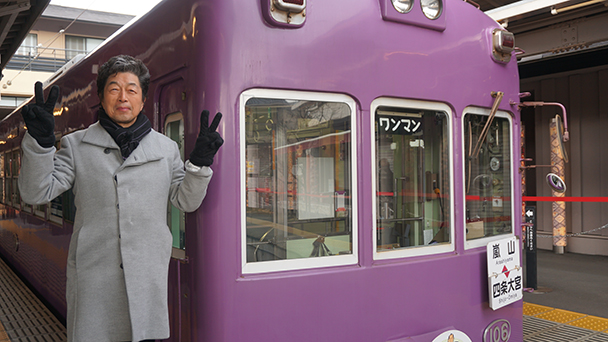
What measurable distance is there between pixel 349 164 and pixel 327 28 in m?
0.68

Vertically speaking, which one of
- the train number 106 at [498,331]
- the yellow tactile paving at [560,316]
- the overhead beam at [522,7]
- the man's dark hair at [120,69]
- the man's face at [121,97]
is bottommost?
the yellow tactile paving at [560,316]

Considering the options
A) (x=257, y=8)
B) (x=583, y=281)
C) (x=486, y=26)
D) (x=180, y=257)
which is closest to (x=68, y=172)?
(x=180, y=257)

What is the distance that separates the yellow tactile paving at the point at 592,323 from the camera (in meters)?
4.86

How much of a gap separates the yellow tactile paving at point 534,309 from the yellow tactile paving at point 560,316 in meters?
0.07

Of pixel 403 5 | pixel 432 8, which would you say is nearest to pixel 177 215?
pixel 403 5

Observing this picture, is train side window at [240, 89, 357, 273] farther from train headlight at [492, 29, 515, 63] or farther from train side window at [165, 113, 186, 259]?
train headlight at [492, 29, 515, 63]

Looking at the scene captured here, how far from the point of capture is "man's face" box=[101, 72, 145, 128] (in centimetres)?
199

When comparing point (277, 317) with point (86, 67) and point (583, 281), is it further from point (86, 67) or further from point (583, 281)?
point (583, 281)

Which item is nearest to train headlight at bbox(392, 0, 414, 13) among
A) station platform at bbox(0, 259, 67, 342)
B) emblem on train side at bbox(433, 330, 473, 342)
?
emblem on train side at bbox(433, 330, 473, 342)

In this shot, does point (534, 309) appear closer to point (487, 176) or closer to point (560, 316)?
point (560, 316)

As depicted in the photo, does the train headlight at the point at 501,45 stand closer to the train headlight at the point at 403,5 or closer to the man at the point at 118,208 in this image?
the train headlight at the point at 403,5

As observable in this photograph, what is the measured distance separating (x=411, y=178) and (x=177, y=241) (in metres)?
1.34

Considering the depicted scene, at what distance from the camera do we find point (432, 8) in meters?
2.98

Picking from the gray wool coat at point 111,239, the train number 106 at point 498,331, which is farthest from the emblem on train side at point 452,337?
the gray wool coat at point 111,239
